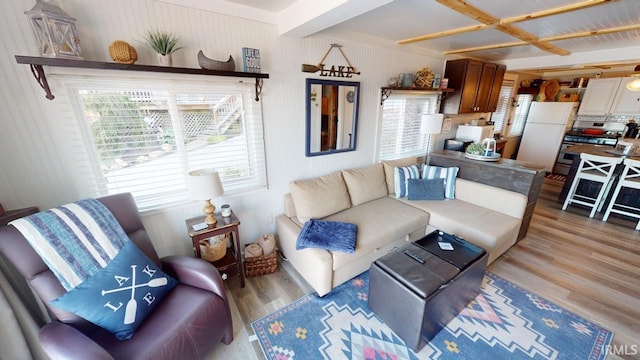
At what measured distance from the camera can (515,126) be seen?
5852 mm

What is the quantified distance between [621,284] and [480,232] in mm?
1307

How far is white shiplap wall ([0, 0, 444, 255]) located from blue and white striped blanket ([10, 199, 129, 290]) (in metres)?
0.42

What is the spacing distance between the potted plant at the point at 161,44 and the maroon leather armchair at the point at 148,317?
994 mm

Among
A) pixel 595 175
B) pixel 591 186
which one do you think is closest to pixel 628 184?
pixel 595 175

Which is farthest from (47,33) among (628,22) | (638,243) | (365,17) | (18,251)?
(638,243)

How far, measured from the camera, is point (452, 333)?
5.66 ft

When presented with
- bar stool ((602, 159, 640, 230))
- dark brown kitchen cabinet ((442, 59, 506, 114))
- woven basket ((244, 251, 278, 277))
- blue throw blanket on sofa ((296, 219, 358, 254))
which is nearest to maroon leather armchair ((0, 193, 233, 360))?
woven basket ((244, 251, 278, 277))

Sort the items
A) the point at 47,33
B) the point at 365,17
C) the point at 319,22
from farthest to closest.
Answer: the point at 365,17
the point at 319,22
the point at 47,33

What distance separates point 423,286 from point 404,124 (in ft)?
8.56

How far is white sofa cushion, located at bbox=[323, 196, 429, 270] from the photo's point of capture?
6.87 feet

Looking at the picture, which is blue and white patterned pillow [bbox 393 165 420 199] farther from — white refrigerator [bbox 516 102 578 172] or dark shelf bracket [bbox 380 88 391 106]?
white refrigerator [bbox 516 102 578 172]

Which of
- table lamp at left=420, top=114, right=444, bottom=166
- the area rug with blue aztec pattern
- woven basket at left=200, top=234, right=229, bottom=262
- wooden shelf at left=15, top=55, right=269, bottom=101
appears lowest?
the area rug with blue aztec pattern

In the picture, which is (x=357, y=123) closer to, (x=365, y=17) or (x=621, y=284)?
(x=365, y=17)

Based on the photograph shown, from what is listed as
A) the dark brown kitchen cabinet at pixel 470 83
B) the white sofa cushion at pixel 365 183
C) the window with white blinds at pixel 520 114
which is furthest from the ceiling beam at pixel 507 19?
the window with white blinds at pixel 520 114
